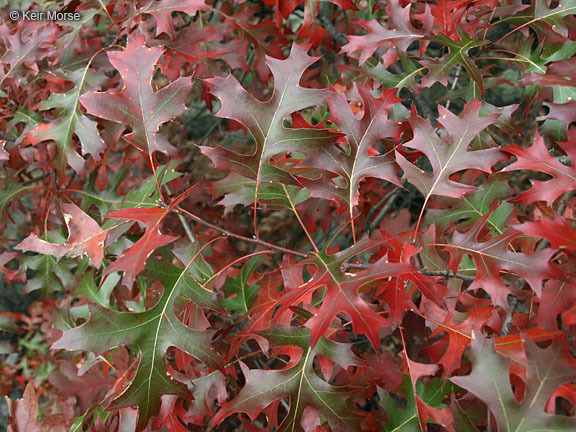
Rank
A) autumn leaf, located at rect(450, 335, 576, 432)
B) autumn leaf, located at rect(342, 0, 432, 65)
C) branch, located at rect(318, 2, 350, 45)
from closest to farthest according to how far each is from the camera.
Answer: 1. autumn leaf, located at rect(450, 335, 576, 432)
2. autumn leaf, located at rect(342, 0, 432, 65)
3. branch, located at rect(318, 2, 350, 45)

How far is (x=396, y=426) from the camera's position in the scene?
1.00m

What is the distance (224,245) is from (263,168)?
101 centimetres

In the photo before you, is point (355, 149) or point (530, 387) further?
point (355, 149)

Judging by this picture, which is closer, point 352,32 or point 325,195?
point 325,195

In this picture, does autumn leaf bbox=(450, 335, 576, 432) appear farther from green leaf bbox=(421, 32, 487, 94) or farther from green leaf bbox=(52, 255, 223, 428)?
green leaf bbox=(421, 32, 487, 94)

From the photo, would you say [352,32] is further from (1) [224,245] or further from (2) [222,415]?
(2) [222,415]

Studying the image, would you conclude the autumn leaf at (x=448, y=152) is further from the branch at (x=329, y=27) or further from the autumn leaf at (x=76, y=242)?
the branch at (x=329, y=27)

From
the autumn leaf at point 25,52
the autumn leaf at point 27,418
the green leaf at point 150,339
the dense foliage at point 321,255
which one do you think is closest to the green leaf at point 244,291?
the dense foliage at point 321,255

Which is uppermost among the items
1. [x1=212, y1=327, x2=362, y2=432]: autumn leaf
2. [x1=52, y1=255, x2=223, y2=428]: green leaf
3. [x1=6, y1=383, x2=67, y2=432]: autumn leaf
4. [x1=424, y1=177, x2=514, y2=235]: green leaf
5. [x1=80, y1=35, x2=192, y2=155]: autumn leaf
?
[x1=80, y1=35, x2=192, y2=155]: autumn leaf

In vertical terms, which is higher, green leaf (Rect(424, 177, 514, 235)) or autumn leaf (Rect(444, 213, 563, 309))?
autumn leaf (Rect(444, 213, 563, 309))

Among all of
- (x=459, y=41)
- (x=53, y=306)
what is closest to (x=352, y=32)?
(x=459, y=41)

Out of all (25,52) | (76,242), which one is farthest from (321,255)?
(25,52)
